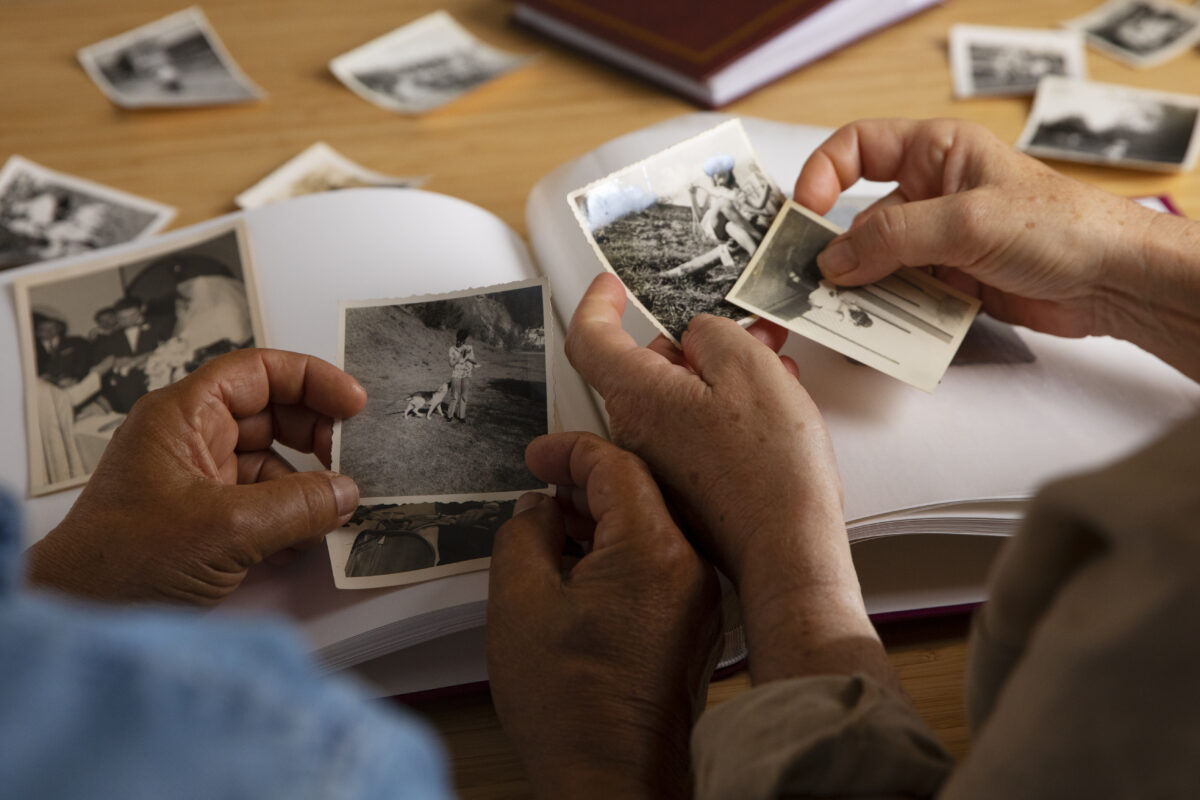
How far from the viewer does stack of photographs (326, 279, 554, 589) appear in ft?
2.49

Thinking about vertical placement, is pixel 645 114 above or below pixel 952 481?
above

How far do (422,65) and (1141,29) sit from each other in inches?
45.4

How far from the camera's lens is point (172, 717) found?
0.23 meters

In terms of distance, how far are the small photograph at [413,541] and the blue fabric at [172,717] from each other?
50 cm

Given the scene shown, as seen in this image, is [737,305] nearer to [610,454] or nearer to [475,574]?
[610,454]

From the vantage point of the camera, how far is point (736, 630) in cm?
77

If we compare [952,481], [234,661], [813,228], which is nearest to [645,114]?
[813,228]

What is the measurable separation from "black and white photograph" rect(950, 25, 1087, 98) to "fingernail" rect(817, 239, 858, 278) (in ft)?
2.10

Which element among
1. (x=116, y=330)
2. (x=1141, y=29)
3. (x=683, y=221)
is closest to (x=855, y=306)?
(x=683, y=221)

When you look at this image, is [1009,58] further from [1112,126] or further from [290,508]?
[290,508]

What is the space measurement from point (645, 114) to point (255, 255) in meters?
0.62

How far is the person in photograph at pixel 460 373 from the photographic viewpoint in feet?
2.72

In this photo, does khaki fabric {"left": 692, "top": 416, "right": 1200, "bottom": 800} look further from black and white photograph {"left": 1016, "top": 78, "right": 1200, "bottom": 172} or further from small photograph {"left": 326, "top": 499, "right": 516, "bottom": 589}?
black and white photograph {"left": 1016, "top": 78, "right": 1200, "bottom": 172}

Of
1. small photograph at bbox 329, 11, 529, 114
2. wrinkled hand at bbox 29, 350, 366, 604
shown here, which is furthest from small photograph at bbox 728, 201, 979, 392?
small photograph at bbox 329, 11, 529, 114
